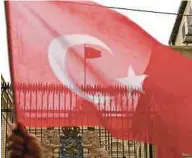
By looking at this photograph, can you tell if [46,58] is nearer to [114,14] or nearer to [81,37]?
[81,37]

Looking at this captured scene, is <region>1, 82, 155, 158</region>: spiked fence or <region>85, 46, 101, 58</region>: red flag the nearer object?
<region>1, 82, 155, 158</region>: spiked fence

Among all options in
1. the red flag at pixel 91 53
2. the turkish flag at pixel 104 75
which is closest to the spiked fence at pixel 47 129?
the turkish flag at pixel 104 75

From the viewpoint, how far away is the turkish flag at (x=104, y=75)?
13.0 feet

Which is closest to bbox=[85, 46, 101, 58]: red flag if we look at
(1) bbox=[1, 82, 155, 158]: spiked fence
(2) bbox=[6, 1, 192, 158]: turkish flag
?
(2) bbox=[6, 1, 192, 158]: turkish flag

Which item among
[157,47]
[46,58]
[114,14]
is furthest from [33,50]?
[157,47]

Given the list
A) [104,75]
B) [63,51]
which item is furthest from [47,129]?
[63,51]

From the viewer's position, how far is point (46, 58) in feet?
13.0

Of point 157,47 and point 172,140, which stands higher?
point 157,47

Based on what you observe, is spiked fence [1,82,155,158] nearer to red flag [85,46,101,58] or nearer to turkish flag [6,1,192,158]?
turkish flag [6,1,192,158]

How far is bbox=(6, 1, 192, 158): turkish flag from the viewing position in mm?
3959

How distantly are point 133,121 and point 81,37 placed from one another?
2.25ft

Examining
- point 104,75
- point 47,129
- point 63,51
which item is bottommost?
point 47,129

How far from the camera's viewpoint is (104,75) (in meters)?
4.24

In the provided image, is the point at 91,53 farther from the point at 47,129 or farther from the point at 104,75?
the point at 47,129
